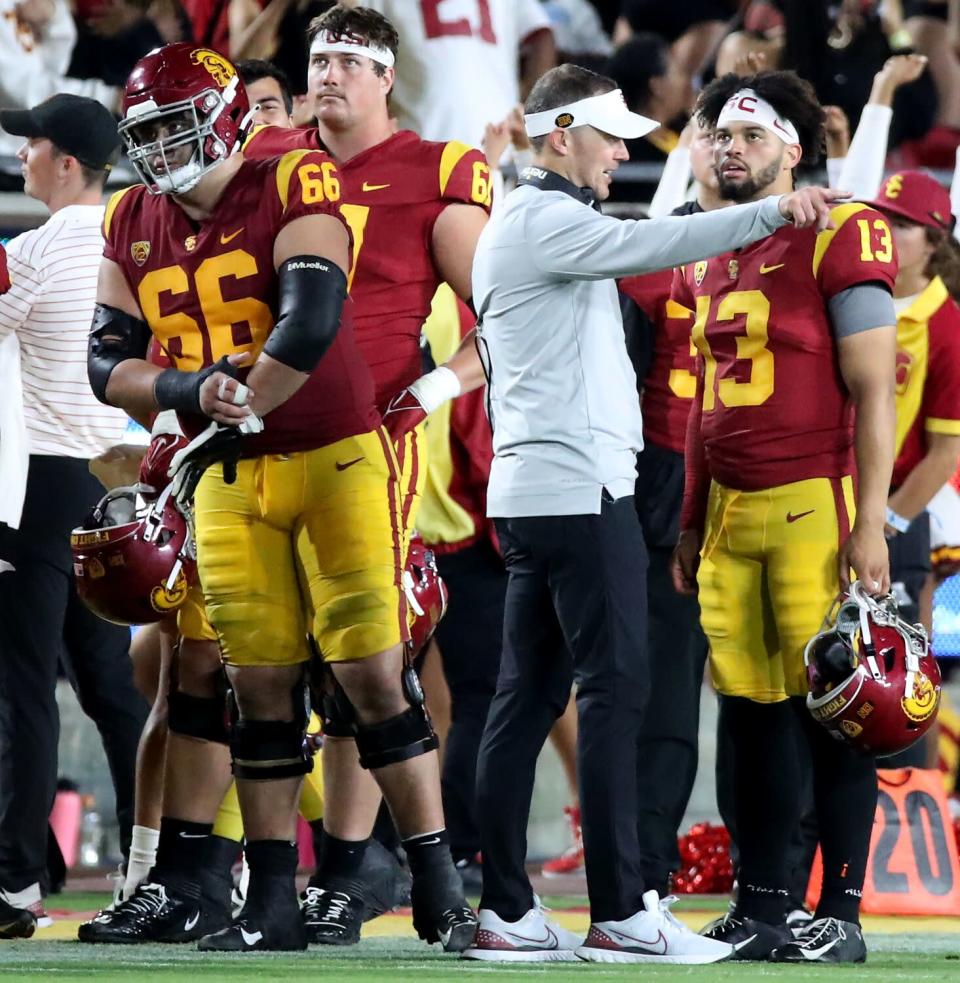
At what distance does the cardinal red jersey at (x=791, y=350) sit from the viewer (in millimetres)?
4777

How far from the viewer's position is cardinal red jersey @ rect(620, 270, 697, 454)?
5.90 m

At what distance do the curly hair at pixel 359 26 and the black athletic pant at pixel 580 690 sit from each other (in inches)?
56.8

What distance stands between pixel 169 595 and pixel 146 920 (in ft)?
2.59

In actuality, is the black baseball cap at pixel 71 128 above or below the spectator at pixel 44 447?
above

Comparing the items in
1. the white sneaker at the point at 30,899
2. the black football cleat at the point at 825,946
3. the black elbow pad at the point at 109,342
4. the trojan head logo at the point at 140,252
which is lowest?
the white sneaker at the point at 30,899

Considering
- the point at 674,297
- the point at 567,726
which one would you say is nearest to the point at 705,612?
the point at 674,297

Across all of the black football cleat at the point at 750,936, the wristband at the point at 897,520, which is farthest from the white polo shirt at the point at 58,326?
the wristband at the point at 897,520

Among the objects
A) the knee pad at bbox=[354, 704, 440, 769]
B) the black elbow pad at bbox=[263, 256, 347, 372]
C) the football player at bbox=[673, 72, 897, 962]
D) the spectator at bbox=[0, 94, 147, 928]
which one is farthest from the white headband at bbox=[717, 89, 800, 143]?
the spectator at bbox=[0, 94, 147, 928]

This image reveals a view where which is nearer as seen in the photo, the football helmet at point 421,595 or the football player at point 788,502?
the football player at point 788,502

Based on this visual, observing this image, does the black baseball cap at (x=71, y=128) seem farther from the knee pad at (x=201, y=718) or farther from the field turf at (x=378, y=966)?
the field turf at (x=378, y=966)

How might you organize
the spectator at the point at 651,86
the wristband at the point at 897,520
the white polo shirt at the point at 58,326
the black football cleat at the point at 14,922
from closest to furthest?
the black football cleat at the point at 14,922 < the white polo shirt at the point at 58,326 < the wristband at the point at 897,520 < the spectator at the point at 651,86

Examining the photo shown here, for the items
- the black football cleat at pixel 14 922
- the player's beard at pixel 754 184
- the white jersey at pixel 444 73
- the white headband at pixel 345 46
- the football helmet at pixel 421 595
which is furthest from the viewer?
the white jersey at pixel 444 73

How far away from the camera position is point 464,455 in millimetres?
7051

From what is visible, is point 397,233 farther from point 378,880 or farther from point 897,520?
point 897,520
